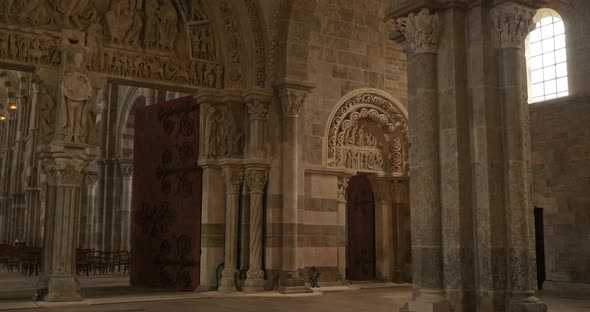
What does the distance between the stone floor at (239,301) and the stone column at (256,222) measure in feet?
1.47

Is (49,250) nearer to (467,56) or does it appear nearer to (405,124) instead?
(467,56)

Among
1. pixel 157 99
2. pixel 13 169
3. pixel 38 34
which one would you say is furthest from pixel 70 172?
pixel 13 169

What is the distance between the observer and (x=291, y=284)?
485 inches

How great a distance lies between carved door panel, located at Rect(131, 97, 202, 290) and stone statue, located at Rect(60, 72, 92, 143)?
2.75m

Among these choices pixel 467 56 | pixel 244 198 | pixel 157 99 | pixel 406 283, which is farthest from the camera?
pixel 157 99

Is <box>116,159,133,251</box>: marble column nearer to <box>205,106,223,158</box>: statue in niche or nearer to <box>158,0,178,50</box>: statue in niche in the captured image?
<box>205,106,223,158</box>: statue in niche

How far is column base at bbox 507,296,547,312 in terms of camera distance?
702cm

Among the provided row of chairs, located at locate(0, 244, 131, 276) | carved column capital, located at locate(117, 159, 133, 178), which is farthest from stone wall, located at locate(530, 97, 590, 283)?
carved column capital, located at locate(117, 159, 133, 178)

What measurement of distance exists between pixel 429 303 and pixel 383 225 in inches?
338

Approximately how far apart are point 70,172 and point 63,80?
1.59 meters

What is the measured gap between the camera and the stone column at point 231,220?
496 inches

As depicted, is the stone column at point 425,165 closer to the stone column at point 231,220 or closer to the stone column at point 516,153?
the stone column at point 516,153

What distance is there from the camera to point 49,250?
10938 millimetres

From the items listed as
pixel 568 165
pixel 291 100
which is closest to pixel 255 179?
pixel 291 100
